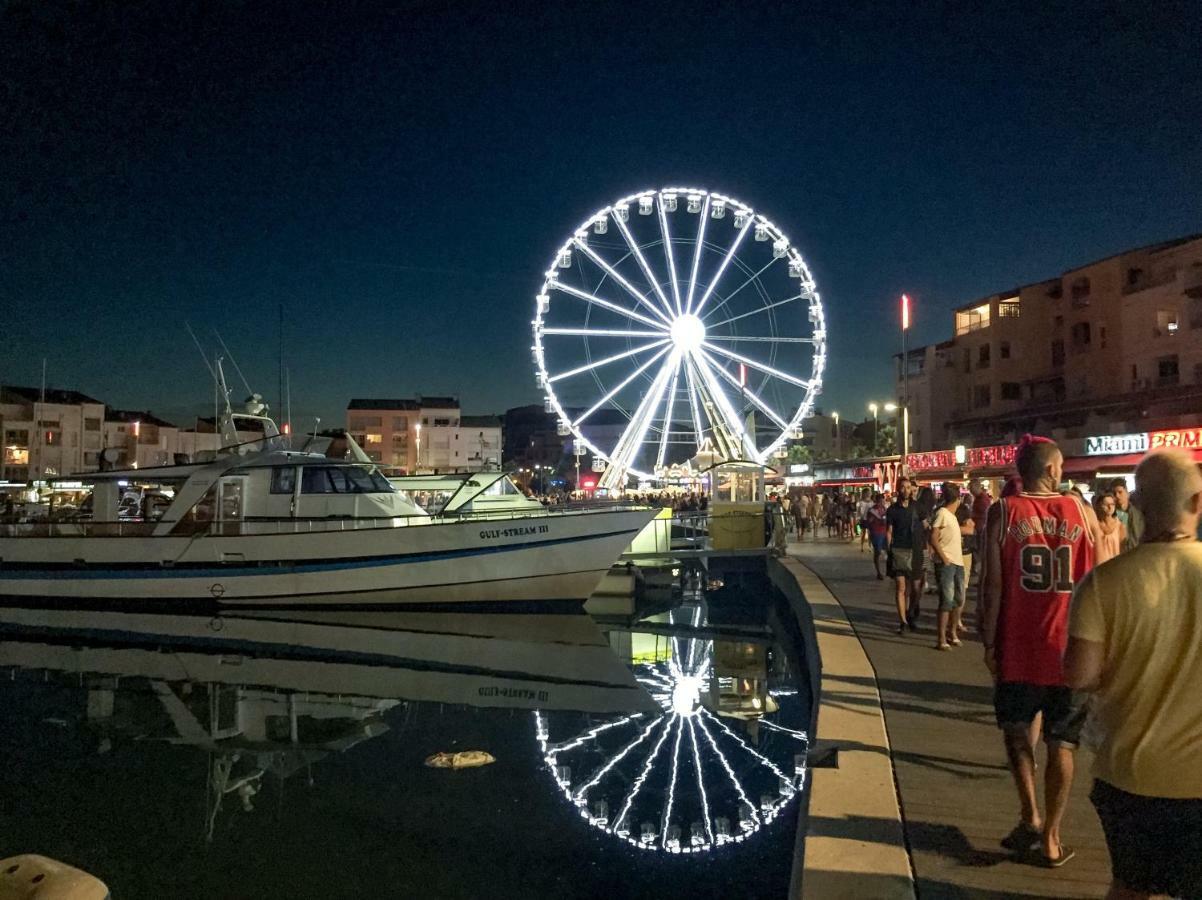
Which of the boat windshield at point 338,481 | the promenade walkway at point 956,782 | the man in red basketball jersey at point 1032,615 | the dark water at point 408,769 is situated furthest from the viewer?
the boat windshield at point 338,481

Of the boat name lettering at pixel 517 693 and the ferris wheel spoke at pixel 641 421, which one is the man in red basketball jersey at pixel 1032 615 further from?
the ferris wheel spoke at pixel 641 421

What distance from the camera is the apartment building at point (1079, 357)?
36.2 metres

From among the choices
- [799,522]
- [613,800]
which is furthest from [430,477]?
[613,800]

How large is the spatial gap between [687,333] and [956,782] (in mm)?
27952

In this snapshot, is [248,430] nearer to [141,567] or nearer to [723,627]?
[141,567]

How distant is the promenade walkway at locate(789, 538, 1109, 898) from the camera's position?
4078mm

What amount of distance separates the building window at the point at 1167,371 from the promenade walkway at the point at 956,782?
3256 cm

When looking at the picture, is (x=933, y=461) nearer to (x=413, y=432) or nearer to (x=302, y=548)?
(x=302, y=548)

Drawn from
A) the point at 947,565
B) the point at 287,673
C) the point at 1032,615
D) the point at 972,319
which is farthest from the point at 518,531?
the point at 972,319

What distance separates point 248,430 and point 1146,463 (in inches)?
1088

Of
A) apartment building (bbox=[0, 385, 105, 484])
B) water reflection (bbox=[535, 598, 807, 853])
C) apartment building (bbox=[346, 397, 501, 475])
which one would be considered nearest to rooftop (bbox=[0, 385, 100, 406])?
apartment building (bbox=[0, 385, 105, 484])

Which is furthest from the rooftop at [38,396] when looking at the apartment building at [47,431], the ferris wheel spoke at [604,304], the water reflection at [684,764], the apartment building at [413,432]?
the water reflection at [684,764]

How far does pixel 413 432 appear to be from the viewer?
93.4 meters

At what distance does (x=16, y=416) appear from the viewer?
69750 millimetres
